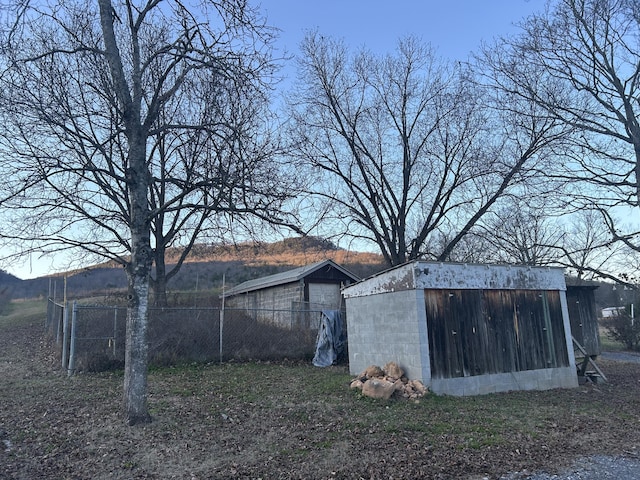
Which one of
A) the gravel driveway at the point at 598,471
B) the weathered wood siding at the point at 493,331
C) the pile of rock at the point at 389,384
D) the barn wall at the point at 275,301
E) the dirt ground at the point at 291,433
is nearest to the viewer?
the gravel driveway at the point at 598,471

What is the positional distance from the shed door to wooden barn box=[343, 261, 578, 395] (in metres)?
8.63

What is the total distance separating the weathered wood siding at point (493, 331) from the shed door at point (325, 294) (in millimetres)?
10342

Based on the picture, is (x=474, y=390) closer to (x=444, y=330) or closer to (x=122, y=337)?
(x=444, y=330)

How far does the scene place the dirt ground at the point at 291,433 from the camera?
16.9 ft

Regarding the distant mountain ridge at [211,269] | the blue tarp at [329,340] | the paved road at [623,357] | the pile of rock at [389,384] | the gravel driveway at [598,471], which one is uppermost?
the distant mountain ridge at [211,269]

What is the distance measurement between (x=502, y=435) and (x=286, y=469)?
3.26m

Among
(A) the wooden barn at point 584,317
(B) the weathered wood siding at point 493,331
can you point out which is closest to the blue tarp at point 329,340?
(B) the weathered wood siding at point 493,331

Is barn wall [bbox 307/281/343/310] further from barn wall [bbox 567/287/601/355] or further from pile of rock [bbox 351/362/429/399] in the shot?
pile of rock [bbox 351/362/429/399]

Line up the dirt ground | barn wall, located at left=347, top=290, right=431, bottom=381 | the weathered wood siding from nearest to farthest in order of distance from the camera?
1. the dirt ground
2. barn wall, located at left=347, top=290, right=431, bottom=381
3. the weathered wood siding

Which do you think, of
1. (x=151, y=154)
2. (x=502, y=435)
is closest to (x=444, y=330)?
(x=502, y=435)

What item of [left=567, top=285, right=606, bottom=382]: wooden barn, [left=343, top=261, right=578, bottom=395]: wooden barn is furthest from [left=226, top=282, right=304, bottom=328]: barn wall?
[left=567, top=285, right=606, bottom=382]: wooden barn

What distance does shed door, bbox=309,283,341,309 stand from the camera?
2052 cm

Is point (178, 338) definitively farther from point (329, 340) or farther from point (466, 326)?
point (466, 326)

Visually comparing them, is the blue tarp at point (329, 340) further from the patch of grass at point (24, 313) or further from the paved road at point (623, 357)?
the patch of grass at point (24, 313)
